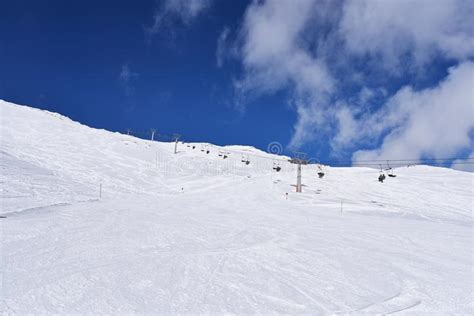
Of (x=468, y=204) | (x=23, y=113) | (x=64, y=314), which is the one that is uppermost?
(x=23, y=113)

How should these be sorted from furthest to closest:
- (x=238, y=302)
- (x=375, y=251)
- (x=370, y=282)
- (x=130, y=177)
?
(x=130, y=177) < (x=375, y=251) < (x=370, y=282) < (x=238, y=302)

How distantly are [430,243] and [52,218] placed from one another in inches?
533

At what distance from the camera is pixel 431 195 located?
34.2 metres

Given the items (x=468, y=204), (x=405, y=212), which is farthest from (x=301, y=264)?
(x=468, y=204)

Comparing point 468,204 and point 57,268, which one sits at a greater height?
point 468,204

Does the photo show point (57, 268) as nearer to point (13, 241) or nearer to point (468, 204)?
point (13, 241)

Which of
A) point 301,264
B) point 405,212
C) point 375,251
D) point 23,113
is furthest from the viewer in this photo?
point 23,113

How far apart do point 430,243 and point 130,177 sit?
28.0 m

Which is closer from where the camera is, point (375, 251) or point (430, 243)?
point (375, 251)

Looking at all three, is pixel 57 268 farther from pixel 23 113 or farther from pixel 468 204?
pixel 23 113

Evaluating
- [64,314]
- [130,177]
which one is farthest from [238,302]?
[130,177]

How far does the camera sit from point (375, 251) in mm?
9086

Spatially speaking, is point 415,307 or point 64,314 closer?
A: point 64,314

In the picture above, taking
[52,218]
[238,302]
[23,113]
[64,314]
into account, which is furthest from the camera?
[23,113]
